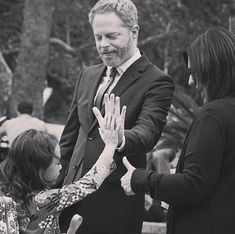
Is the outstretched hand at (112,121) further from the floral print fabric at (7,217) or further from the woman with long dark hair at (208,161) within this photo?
the floral print fabric at (7,217)

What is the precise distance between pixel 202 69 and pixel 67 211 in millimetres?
1381

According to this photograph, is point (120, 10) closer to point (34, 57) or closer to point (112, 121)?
point (112, 121)

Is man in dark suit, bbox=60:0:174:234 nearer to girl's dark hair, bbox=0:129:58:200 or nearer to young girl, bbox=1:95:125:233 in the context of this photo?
young girl, bbox=1:95:125:233

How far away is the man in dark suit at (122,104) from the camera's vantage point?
4422mm

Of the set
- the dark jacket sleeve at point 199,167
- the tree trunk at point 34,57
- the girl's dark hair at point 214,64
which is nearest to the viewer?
the dark jacket sleeve at point 199,167

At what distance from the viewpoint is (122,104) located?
4465mm

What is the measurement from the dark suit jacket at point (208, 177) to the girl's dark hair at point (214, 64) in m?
0.07

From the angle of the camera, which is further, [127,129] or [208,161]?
[127,129]

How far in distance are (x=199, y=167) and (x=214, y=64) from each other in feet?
1.62

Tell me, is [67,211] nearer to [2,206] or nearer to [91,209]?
[91,209]

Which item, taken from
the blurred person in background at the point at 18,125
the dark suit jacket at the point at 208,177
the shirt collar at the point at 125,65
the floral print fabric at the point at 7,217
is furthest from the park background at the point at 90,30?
the dark suit jacket at the point at 208,177

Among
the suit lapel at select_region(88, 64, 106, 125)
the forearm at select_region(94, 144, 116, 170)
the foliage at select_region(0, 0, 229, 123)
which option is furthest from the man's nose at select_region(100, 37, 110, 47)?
the foliage at select_region(0, 0, 229, 123)

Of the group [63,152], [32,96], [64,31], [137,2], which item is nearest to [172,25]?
[137,2]

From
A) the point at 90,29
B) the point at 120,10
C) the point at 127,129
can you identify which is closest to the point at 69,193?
the point at 127,129
